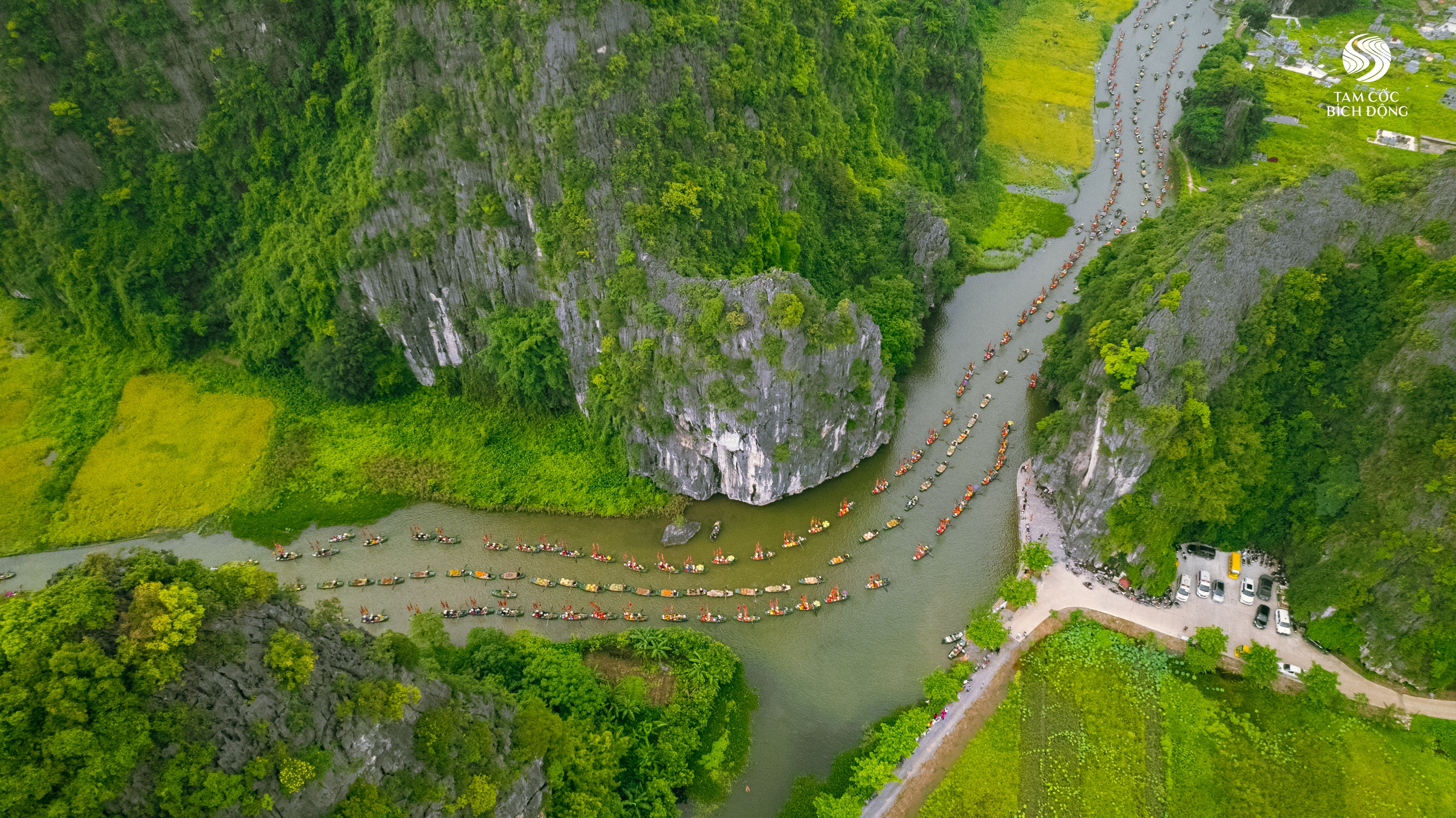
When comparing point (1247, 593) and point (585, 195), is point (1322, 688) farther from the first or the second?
point (585, 195)

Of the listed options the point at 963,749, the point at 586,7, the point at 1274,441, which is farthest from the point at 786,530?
the point at 586,7

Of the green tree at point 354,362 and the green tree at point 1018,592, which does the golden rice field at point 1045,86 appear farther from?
the green tree at point 354,362

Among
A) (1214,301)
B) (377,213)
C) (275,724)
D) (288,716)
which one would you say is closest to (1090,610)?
(1214,301)

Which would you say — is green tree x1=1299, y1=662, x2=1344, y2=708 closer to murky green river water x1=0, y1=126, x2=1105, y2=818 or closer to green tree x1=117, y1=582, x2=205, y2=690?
murky green river water x1=0, y1=126, x2=1105, y2=818

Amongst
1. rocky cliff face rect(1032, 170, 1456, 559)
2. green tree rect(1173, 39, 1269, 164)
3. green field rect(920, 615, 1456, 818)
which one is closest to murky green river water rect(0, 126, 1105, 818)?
green field rect(920, 615, 1456, 818)

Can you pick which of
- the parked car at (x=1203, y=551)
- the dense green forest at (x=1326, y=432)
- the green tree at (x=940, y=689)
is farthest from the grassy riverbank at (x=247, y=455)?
the parked car at (x=1203, y=551)

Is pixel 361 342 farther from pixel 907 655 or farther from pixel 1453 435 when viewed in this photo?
pixel 1453 435
